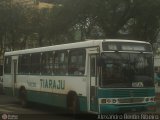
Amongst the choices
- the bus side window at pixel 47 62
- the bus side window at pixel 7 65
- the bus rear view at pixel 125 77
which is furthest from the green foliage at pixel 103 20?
the bus rear view at pixel 125 77

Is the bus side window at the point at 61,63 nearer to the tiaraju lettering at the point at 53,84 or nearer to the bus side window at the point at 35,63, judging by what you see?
the tiaraju lettering at the point at 53,84

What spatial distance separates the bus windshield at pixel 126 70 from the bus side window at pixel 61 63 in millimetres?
3078

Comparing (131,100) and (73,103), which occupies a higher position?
(131,100)

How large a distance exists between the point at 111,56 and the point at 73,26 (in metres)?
17.8

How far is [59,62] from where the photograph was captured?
62.9ft

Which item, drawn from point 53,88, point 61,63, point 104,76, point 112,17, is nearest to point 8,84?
point 53,88

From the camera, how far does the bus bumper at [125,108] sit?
15562 mm

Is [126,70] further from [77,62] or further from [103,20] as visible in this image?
[103,20]

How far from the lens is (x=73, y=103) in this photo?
1772 centimetres

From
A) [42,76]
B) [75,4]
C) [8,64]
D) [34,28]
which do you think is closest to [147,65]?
[42,76]

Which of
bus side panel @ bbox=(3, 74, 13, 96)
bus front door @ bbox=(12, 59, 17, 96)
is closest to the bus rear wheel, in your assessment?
bus front door @ bbox=(12, 59, 17, 96)

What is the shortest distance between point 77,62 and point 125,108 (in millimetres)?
2865

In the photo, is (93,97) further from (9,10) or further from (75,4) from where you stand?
(9,10)

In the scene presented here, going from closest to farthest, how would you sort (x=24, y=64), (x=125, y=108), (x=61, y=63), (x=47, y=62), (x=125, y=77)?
(x=125, y=108)
(x=125, y=77)
(x=61, y=63)
(x=47, y=62)
(x=24, y=64)
